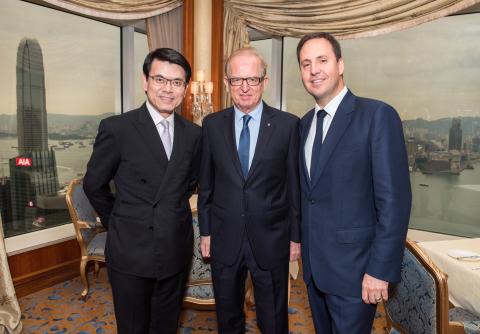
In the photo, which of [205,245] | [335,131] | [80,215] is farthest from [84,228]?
[335,131]

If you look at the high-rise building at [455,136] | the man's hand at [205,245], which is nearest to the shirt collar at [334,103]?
the man's hand at [205,245]

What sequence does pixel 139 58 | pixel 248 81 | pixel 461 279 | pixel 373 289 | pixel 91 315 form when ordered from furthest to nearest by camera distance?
1. pixel 139 58
2. pixel 91 315
3. pixel 461 279
4. pixel 248 81
5. pixel 373 289

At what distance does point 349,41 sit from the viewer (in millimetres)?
4840

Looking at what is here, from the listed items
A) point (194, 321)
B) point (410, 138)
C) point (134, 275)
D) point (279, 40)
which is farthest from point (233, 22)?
point (134, 275)

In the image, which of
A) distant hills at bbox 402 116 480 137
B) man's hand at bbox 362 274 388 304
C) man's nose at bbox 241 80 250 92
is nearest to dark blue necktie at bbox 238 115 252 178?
man's nose at bbox 241 80 250 92

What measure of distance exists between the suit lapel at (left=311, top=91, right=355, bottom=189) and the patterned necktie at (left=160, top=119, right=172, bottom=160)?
72cm

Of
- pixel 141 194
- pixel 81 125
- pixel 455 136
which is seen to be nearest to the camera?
pixel 141 194

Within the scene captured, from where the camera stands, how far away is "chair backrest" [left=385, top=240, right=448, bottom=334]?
1.81 meters

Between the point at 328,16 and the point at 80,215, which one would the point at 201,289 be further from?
the point at 328,16

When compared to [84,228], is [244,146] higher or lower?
higher

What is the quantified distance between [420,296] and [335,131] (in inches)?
33.4

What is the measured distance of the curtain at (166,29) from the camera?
4.74m

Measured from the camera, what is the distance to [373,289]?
1.74 m

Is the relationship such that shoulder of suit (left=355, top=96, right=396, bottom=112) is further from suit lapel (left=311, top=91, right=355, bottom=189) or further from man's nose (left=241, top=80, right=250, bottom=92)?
man's nose (left=241, top=80, right=250, bottom=92)
